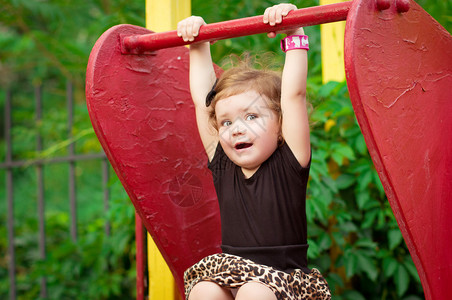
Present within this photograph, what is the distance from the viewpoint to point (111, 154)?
1.90m

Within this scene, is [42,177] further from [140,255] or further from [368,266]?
[368,266]

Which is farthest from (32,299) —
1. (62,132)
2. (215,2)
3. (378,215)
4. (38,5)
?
(378,215)

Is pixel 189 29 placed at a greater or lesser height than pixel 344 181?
greater

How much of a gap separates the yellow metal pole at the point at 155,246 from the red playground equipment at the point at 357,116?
27 centimetres

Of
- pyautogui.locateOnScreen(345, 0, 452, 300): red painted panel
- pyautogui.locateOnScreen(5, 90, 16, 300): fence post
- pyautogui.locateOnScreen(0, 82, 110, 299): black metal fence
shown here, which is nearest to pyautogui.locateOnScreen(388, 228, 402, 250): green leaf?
pyautogui.locateOnScreen(345, 0, 452, 300): red painted panel

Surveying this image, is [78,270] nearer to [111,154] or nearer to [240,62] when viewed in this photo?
[111,154]

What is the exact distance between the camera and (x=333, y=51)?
2.67 meters

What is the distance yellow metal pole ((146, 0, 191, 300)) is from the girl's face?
77cm

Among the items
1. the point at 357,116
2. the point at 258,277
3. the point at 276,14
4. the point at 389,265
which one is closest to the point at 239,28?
the point at 276,14

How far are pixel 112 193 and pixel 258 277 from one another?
1.89 m

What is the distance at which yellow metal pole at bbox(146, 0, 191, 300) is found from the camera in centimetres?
232

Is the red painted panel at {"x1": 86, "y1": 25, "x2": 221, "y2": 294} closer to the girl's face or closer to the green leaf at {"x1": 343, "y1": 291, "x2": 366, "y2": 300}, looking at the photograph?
the girl's face

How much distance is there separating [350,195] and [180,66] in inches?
41.6

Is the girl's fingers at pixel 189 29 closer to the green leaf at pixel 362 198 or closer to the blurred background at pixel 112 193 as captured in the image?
the blurred background at pixel 112 193
